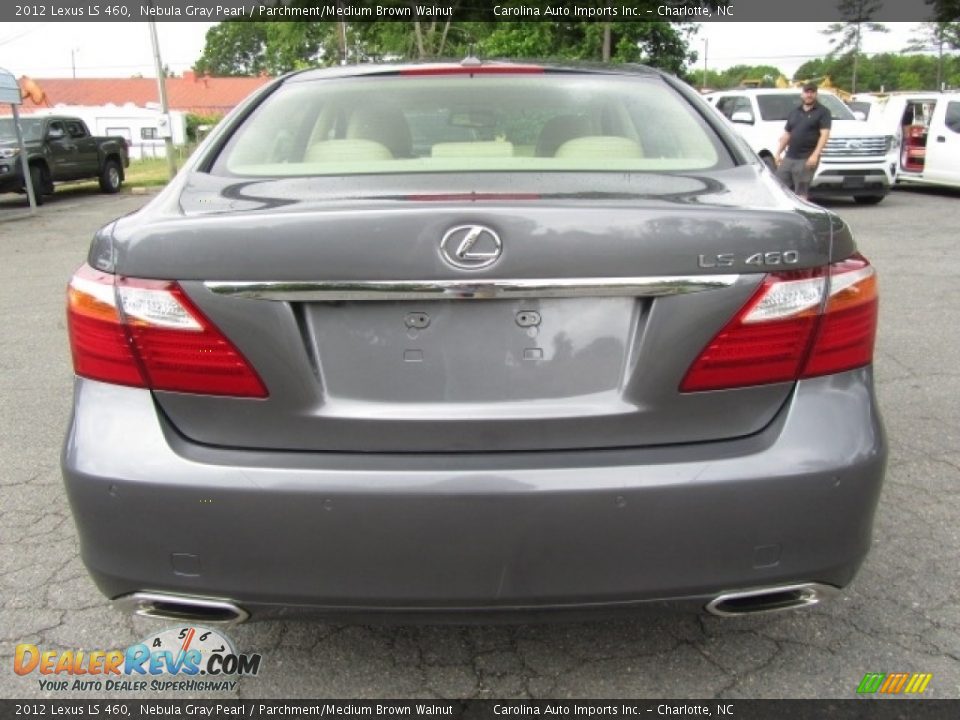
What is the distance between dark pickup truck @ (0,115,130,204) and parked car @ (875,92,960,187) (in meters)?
15.9

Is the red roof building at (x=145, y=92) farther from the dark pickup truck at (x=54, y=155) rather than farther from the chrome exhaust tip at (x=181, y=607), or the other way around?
the chrome exhaust tip at (x=181, y=607)

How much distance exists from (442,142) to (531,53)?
22.1 meters

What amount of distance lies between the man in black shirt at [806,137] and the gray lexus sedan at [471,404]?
33.5 feet

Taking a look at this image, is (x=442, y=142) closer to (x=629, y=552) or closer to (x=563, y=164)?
(x=563, y=164)

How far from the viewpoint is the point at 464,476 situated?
67.9 inches

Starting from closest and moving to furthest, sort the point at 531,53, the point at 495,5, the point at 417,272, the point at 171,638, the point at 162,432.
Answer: the point at 417,272
the point at 162,432
the point at 171,638
the point at 531,53
the point at 495,5

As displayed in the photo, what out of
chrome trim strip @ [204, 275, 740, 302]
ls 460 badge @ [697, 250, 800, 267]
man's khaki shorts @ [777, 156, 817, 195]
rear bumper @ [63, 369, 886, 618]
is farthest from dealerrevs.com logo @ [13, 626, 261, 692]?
man's khaki shorts @ [777, 156, 817, 195]

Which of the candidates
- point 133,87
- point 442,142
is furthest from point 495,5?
point 133,87

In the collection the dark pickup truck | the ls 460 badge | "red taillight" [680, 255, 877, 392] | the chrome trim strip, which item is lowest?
the dark pickup truck

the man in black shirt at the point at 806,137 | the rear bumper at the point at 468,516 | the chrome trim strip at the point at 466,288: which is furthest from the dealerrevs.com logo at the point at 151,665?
the man in black shirt at the point at 806,137

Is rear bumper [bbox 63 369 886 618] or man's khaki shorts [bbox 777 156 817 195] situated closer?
rear bumper [bbox 63 369 886 618]

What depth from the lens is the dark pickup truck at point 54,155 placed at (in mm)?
16531

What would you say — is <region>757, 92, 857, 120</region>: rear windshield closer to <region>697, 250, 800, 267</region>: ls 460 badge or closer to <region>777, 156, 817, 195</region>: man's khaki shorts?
<region>777, 156, 817, 195</region>: man's khaki shorts

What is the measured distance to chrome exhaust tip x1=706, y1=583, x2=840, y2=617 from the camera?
185cm
